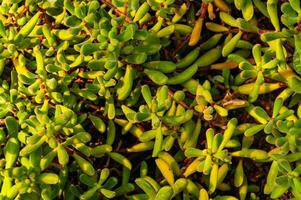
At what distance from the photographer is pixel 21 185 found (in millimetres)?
1934

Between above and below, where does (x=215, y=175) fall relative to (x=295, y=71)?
below

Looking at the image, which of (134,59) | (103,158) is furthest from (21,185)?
(134,59)

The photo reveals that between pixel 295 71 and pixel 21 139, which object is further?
pixel 295 71

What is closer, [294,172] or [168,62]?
[294,172]

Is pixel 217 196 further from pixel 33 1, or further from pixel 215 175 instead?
pixel 33 1

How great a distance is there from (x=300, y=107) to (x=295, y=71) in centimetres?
15

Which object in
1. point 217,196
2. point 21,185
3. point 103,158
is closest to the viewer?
point 21,185

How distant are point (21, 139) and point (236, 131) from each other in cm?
79

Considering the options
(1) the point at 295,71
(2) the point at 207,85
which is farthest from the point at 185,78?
(1) the point at 295,71

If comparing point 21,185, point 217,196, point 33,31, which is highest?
point 33,31

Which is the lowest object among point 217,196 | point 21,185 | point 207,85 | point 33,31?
point 217,196

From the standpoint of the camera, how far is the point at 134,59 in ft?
6.84

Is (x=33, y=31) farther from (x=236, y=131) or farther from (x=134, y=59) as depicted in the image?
(x=236, y=131)

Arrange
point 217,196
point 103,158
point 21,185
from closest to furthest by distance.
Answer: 1. point 21,185
2. point 217,196
3. point 103,158
